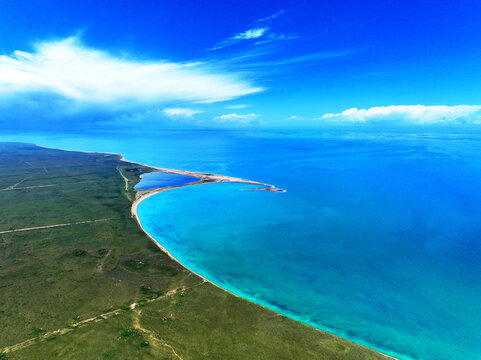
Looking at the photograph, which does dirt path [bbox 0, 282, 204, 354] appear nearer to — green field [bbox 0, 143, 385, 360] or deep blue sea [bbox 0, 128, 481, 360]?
green field [bbox 0, 143, 385, 360]

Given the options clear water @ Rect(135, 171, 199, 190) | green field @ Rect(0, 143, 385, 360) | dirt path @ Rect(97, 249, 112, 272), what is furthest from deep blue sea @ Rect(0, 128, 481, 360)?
dirt path @ Rect(97, 249, 112, 272)

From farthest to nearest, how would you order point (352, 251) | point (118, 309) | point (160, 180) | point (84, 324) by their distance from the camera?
point (160, 180)
point (352, 251)
point (118, 309)
point (84, 324)

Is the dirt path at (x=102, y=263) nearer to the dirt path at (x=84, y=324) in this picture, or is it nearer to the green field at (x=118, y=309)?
the green field at (x=118, y=309)

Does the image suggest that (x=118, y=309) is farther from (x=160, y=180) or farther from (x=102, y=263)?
(x=160, y=180)

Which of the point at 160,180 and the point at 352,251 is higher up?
the point at 160,180

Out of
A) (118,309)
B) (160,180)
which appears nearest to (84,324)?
(118,309)

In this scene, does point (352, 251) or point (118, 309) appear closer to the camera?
point (118, 309)

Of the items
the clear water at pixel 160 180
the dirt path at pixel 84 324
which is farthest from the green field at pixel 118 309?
the clear water at pixel 160 180
